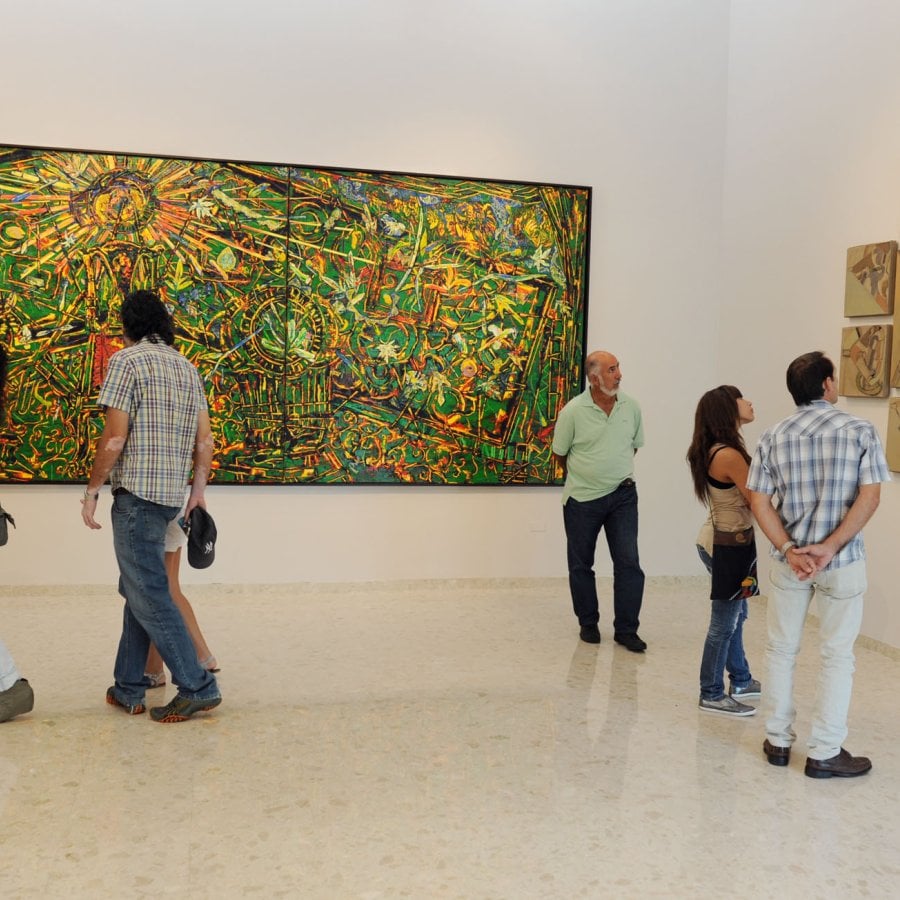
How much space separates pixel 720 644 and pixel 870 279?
8.33 ft

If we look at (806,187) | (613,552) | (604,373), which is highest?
(806,187)

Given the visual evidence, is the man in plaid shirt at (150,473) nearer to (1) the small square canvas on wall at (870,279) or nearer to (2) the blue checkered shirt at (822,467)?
(2) the blue checkered shirt at (822,467)

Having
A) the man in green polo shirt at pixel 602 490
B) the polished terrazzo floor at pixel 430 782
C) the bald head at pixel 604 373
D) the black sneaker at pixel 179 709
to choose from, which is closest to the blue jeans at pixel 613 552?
the man in green polo shirt at pixel 602 490

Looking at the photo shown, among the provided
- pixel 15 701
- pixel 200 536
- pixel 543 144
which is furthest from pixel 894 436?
pixel 15 701

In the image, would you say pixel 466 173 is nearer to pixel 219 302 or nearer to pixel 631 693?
pixel 219 302

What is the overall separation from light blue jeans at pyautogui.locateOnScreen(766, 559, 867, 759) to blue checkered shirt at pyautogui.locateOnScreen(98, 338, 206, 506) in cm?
236

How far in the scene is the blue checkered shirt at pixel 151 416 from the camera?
166 inches

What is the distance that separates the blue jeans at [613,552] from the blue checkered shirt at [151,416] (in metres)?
2.35

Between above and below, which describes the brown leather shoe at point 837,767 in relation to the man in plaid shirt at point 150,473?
below

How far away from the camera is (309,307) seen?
22.4 feet

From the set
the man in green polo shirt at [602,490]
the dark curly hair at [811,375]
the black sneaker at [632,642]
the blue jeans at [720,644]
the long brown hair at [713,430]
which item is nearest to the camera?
the dark curly hair at [811,375]

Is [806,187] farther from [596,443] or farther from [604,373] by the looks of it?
[596,443]

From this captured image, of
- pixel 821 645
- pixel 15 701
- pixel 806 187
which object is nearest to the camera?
pixel 821 645

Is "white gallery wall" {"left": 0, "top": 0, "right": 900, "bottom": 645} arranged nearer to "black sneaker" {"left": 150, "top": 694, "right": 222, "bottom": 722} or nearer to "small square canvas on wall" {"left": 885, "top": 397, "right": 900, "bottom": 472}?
"small square canvas on wall" {"left": 885, "top": 397, "right": 900, "bottom": 472}
